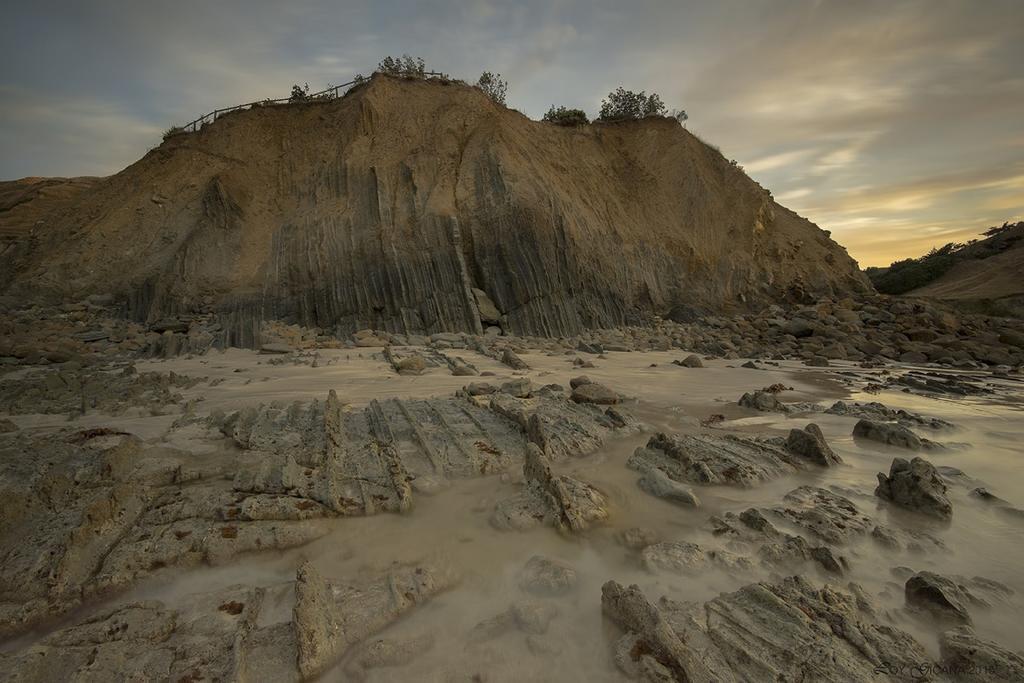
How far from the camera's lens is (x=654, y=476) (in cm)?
429

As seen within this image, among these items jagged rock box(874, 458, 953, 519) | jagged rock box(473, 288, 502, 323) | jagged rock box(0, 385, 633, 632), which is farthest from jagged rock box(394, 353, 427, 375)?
jagged rock box(473, 288, 502, 323)

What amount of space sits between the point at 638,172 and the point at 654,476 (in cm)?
2112

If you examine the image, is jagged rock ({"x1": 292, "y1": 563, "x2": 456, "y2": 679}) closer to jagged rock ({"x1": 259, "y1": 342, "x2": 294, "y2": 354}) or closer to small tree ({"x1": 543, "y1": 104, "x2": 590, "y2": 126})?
jagged rock ({"x1": 259, "y1": 342, "x2": 294, "y2": 354})

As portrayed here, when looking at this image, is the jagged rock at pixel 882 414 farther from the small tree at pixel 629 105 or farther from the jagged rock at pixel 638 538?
the small tree at pixel 629 105

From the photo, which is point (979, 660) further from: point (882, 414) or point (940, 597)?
point (882, 414)

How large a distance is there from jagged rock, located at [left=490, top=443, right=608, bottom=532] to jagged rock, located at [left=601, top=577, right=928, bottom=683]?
0.90 meters

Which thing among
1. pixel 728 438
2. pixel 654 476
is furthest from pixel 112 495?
pixel 728 438

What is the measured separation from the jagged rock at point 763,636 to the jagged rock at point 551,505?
0.90 m

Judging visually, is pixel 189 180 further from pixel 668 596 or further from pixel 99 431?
pixel 668 596

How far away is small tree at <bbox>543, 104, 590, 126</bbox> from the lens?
22845 mm

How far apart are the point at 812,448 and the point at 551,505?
10.3 ft

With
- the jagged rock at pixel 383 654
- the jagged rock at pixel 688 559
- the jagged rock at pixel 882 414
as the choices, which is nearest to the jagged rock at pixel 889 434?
the jagged rock at pixel 882 414

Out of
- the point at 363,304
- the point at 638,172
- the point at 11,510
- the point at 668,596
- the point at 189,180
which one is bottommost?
the point at 668,596

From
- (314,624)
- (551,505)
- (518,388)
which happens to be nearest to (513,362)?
(518,388)
